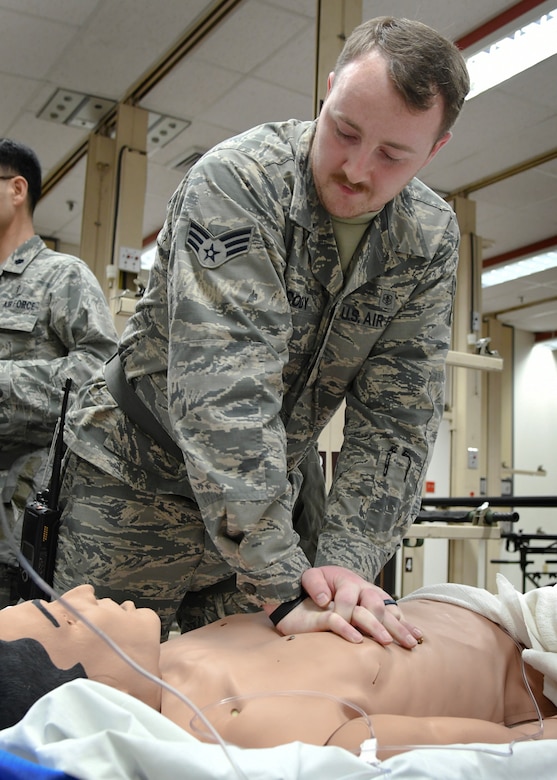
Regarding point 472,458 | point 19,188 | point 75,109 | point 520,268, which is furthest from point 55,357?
point 520,268

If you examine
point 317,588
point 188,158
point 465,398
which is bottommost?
point 317,588

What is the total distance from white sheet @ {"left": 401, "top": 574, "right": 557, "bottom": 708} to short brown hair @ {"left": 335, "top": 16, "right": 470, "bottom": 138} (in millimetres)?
809

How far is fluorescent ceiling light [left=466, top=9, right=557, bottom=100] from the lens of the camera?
12.3 ft

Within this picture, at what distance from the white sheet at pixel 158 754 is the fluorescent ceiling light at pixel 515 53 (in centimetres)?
345

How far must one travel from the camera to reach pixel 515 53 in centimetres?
391

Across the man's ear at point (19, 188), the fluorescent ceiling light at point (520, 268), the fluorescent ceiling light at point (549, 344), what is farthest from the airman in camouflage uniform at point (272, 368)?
the fluorescent ceiling light at point (549, 344)

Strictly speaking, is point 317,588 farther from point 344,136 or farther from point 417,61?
point 417,61

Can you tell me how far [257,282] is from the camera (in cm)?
126

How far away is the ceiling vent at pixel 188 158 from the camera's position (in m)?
5.25

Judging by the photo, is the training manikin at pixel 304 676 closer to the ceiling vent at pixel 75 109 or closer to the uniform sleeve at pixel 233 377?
the uniform sleeve at pixel 233 377

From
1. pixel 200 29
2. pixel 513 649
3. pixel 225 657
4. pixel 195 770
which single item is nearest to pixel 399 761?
pixel 195 770

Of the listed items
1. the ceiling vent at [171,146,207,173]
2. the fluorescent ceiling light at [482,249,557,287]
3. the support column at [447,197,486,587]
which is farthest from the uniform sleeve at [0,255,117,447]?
the fluorescent ceiling light at [482,249,557,287]

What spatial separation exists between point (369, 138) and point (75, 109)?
4.09 m

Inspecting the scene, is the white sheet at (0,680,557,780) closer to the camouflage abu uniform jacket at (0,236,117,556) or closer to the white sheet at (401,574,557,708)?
the white sheet at (401,574,557,708)
